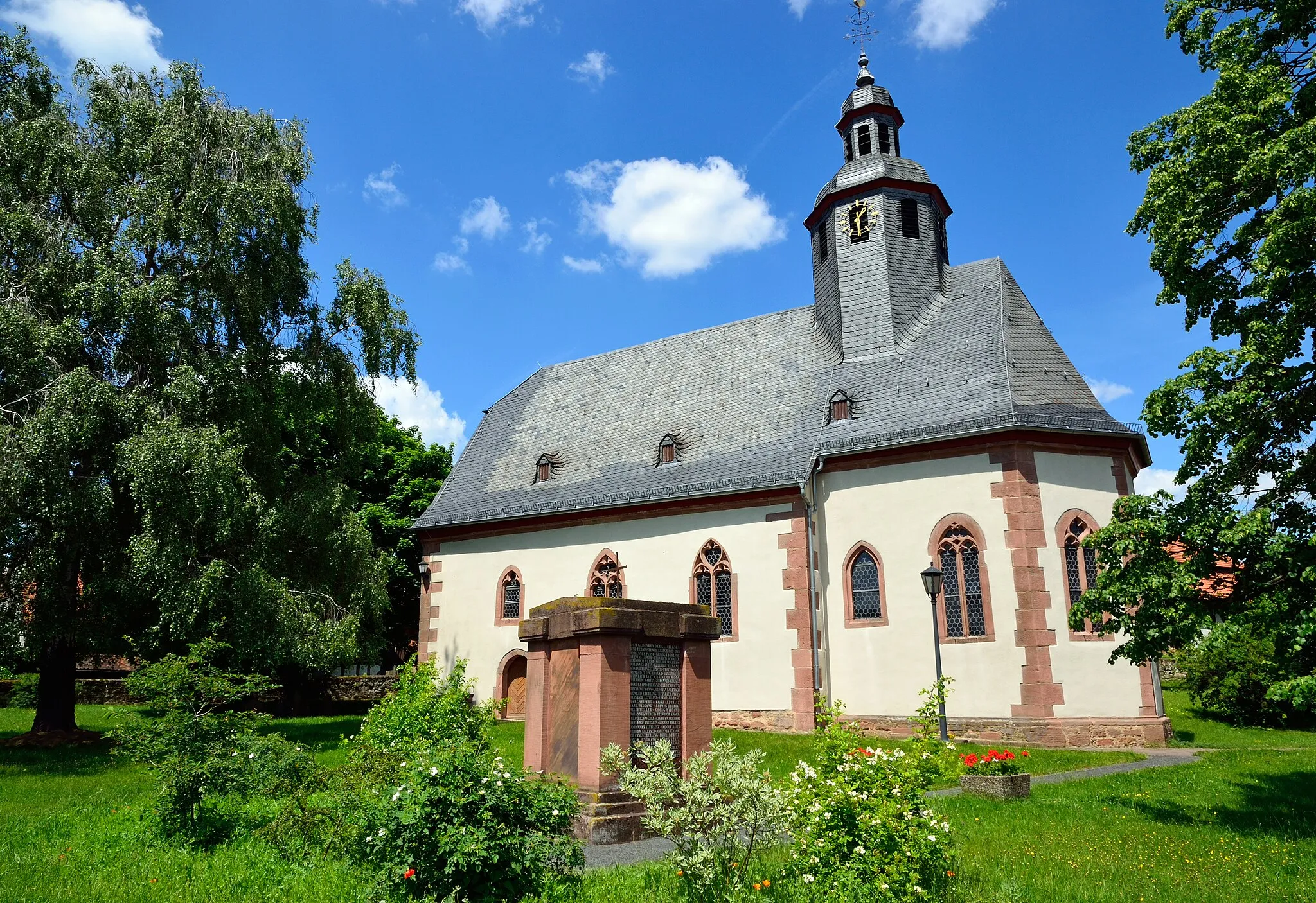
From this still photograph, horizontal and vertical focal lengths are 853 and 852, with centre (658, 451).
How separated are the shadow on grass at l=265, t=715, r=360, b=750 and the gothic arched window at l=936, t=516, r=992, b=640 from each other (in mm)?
12857

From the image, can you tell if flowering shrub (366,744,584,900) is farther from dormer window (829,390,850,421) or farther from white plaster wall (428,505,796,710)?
dormer window (829,390,850,421)

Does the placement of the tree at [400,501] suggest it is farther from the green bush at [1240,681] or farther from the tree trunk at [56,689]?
the green bush at [1240,681]

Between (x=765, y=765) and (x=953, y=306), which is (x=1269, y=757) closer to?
(x=765, y=765)

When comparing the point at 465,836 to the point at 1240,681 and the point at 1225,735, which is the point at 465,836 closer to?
the point at 1225,735

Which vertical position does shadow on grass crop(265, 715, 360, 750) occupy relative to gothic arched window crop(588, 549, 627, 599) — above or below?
below

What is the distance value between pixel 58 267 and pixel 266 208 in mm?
4018

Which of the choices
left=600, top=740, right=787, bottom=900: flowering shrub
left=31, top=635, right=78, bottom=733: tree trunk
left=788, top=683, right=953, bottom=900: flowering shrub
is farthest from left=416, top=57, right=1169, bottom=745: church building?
left=600, top=740, right=787, bottom=900: flowering shrub

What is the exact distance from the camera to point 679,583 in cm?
2130

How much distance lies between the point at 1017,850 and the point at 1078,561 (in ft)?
38.6

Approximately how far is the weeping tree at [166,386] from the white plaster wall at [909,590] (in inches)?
418

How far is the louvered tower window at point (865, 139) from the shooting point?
80.7 ft

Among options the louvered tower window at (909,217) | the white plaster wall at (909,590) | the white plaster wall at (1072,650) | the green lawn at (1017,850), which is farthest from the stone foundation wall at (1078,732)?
the louvered tower window at (909,217)

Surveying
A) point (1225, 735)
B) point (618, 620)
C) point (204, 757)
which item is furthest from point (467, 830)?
point (1225, 735)

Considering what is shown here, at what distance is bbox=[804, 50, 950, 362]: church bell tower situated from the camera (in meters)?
22.6
